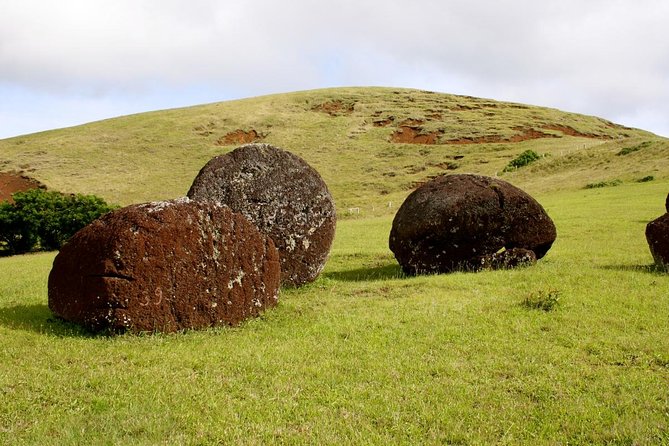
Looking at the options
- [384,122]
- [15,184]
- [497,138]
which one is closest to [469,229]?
[15,184]

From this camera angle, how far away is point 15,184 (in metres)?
63.0

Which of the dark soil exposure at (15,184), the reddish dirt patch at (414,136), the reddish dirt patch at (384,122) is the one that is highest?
the reddish dirt patch at (384,122)

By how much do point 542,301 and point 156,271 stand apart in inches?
273

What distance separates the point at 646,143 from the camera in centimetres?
5297

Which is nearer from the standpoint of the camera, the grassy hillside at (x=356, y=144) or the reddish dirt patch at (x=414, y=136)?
the grassy hillside at (x=356, y=144)

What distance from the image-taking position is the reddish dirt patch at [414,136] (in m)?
81.0

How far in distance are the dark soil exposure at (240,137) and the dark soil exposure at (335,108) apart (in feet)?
55.8

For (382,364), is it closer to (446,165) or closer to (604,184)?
(604,184)

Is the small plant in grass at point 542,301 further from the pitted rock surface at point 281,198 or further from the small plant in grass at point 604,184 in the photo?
the small plant in grass at point 604,184

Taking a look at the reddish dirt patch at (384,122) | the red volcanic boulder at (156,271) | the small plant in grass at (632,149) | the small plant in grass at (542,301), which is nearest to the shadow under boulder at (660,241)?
the small plant in grass at (542,301)

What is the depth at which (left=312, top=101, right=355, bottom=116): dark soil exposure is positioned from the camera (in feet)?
319

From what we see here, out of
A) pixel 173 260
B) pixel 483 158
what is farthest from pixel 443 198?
pixel 483 158

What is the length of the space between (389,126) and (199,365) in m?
82.0

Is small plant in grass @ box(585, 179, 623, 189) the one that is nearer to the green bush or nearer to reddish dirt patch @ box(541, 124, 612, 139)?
the green bush
